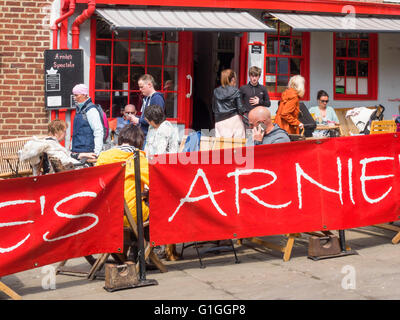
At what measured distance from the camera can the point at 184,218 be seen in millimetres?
6523

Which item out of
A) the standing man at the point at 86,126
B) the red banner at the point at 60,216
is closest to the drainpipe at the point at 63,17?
the standing man at the point at 86,126

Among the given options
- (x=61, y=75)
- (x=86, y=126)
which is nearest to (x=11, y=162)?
(x=86, y=126)

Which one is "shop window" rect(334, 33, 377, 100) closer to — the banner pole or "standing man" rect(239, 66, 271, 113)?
"standing man" rect(239, 66, 271, 113)

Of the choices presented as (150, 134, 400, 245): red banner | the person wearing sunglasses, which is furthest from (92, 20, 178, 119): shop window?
(150, 134, 400, 245): red banner

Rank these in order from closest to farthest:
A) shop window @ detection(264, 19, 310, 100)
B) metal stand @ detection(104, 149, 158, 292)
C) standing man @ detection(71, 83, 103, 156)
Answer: metal stand @ detection(104, 149, 158, 292) < standing man @ detection(71, 83, 103, 156) < shop window @ detection(264, 19, 310, 100)

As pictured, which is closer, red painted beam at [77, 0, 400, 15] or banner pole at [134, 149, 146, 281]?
banner pole at [134, 149, 146, 281]

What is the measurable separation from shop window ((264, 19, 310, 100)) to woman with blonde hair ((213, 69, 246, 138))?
2522 mm

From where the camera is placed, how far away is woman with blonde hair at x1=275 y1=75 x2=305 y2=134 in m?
10.1

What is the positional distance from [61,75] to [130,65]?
133cm

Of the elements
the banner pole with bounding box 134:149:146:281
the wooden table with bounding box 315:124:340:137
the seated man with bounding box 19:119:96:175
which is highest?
the wooden table with bounding box 315:124:340:137

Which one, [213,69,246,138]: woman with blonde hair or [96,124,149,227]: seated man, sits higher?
[213,69,246,138]: woman with blonde hair

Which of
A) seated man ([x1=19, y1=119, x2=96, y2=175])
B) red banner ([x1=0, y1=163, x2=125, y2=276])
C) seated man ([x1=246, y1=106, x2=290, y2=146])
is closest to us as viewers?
red banner ([x1=0, y1=163, x2=125, y2=276])

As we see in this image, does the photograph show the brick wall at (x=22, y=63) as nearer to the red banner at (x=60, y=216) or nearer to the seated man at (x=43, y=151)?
the seated man at (x=43, y=151)

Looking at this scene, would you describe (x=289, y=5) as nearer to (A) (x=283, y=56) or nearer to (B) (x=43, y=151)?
(A) (x=283, y=56)
